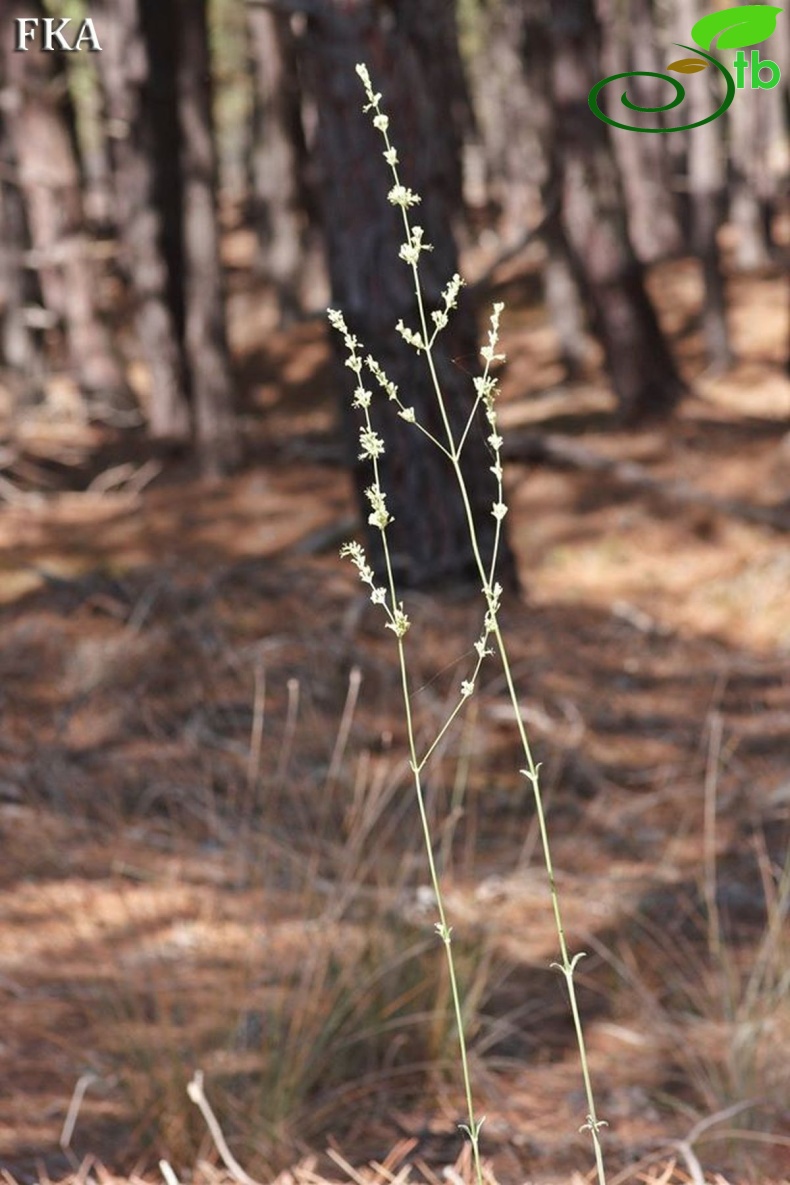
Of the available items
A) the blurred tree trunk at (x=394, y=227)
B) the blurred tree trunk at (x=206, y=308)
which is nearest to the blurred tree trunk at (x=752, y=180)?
the blurred tree trunk at (x=206, y=308)

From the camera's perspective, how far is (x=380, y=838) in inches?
164

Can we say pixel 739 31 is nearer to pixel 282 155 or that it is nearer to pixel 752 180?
pixel 752 180

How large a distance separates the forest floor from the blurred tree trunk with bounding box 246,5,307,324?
9666 mm

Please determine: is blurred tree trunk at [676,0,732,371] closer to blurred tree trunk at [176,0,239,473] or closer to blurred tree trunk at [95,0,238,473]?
blurred tree trunk at [95,0,238,473]

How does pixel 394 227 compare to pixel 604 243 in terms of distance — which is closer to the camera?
pixel 394 227

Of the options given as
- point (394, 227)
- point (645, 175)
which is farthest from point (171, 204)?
point (645, 175)

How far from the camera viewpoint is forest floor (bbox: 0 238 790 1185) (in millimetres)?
3357

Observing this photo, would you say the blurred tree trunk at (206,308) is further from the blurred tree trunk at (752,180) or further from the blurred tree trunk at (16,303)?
the blurred tree trunk at (752,180)

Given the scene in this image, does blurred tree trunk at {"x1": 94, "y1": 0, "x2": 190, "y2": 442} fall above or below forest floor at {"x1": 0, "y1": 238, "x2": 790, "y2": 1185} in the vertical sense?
above

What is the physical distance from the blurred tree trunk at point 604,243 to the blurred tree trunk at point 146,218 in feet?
11.5

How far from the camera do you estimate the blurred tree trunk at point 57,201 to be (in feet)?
43.2

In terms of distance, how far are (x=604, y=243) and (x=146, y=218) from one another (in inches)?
162

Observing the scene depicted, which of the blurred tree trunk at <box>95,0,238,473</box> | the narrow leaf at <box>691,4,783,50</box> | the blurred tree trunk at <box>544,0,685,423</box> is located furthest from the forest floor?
the narrow leaf at <box>691,4,783,50</box>

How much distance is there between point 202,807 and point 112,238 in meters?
26.0
